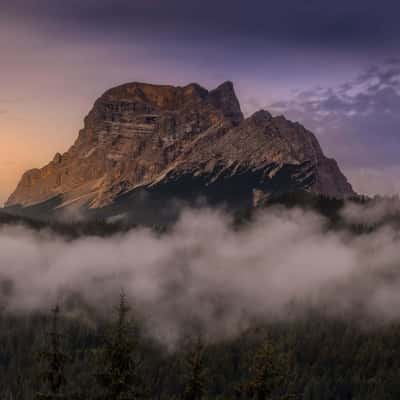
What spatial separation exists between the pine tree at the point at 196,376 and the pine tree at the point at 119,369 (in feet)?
12.4

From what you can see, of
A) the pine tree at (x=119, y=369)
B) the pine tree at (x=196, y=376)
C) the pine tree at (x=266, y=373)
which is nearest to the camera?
the pine tree at (x=119, y=369)

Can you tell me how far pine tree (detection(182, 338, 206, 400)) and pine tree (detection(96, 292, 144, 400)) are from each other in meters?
3.79

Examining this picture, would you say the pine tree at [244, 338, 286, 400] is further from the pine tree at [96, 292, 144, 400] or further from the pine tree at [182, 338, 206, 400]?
the pine tree at [96, 292, 144, 400]

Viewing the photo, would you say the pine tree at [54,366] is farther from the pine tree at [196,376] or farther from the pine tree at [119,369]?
the pine tree at [196,376]

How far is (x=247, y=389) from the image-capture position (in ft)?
102

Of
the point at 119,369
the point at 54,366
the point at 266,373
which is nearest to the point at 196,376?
the point at 266,373

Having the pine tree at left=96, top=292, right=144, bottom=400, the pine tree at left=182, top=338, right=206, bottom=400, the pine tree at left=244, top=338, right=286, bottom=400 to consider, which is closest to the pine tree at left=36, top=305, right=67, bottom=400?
the pine tree at left=96, top=292, right=144, bottom=400

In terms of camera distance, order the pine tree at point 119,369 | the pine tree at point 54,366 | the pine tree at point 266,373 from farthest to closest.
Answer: the pine tree at point 266,373 → the pine tree at point 54,366 → the pine tree at point 119,369

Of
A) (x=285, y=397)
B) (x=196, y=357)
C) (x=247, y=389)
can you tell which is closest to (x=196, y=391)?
(x=196, y=357)

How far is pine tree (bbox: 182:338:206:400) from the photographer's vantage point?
3362 cm

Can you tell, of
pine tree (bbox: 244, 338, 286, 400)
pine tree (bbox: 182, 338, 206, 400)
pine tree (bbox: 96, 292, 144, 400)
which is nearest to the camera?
pine tree (bbox: 96, 292, 144, 400)

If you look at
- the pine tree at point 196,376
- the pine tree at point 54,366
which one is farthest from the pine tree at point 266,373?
the pine tree at point 54,366

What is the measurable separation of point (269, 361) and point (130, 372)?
7867 mm

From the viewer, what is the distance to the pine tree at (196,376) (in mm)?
33625
